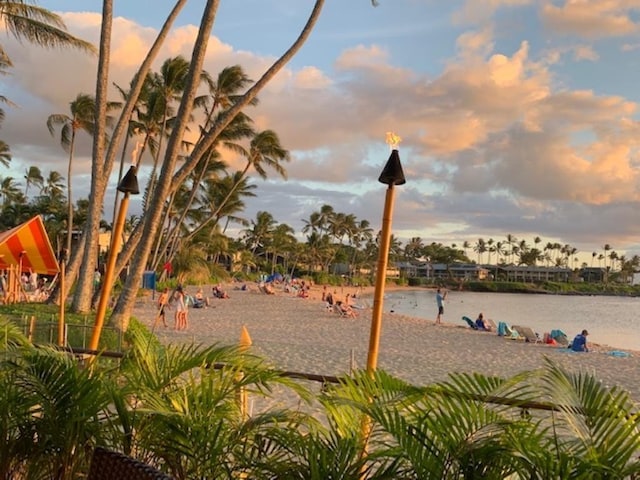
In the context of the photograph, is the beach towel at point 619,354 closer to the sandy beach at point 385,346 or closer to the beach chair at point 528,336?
the sandy beach at point 385,346

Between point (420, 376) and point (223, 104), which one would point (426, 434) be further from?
point (223, 104)

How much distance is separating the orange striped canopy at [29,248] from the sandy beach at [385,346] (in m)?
3.63

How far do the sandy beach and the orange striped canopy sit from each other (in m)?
3.63

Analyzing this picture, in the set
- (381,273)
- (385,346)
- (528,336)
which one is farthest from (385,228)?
(528,336)

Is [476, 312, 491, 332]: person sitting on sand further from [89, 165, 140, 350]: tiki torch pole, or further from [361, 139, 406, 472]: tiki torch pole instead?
[361, 139, 406, 472]: tiki torch pole

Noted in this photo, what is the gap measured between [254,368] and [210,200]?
142 ft

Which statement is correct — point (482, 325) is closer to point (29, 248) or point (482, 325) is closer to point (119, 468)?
point (29, 248)

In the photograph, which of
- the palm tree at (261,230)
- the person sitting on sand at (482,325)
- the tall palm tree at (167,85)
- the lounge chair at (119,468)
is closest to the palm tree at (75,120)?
the tall palm tree at (167,85)

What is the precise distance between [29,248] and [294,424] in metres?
14.7

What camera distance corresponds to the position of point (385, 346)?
17922mm

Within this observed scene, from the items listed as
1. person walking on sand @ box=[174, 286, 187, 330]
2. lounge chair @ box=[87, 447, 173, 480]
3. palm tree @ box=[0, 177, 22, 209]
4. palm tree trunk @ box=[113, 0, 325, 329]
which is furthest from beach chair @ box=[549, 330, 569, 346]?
palm tree @ box=[0, 177, 22, 209]

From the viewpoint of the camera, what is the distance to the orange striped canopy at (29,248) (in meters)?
14.3

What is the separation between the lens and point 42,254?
52.0 ft

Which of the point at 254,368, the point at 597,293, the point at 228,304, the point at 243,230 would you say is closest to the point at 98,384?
the point at 254,368
